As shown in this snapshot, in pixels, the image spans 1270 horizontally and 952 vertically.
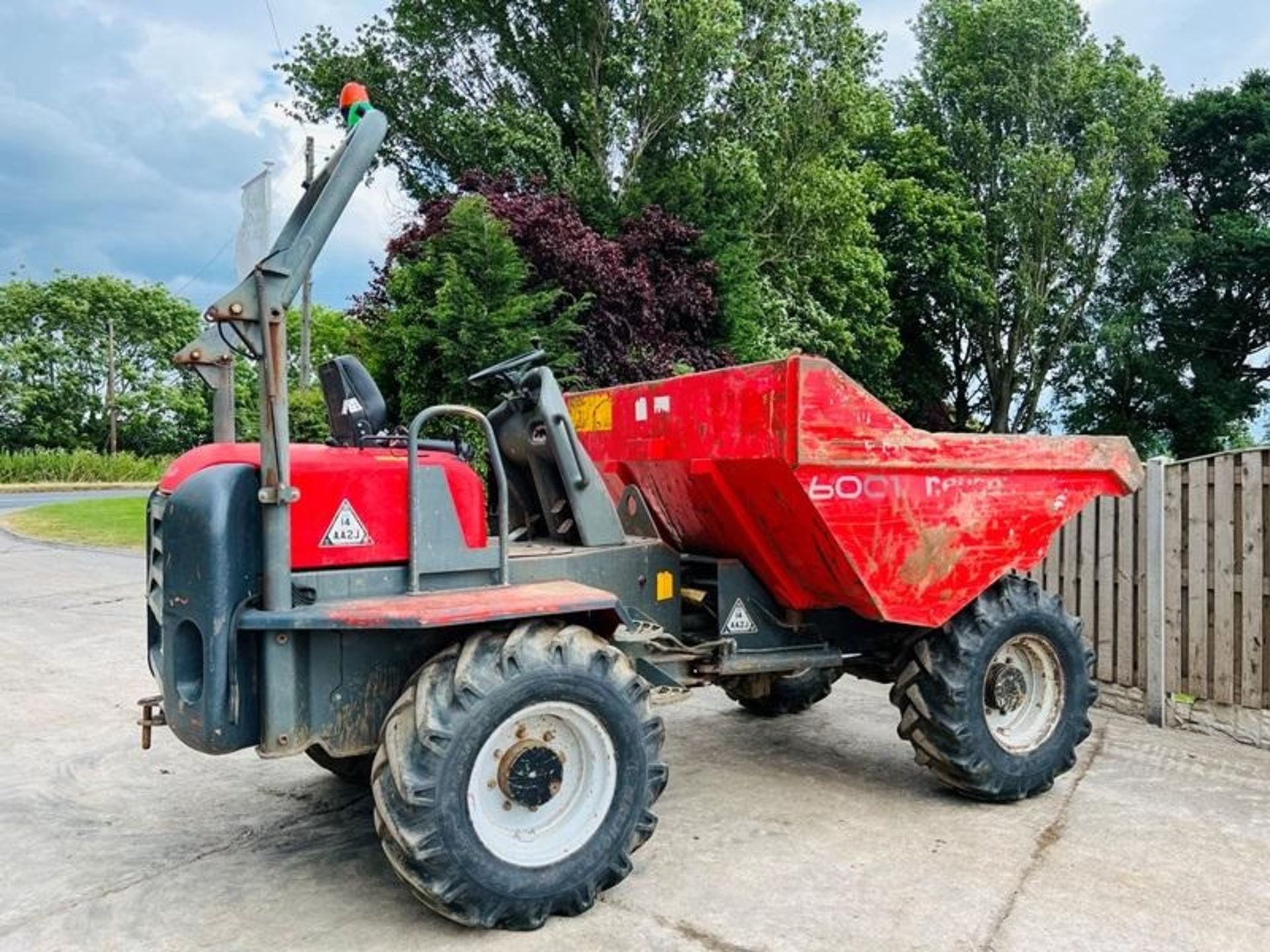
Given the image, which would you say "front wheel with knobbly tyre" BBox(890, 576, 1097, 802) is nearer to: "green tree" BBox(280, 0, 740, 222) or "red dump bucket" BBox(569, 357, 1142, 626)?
"red dump bucket" BBox(569, 357, 1142, 626)

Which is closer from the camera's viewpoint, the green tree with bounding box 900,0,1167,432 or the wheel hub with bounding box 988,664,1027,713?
the wheel hub with bounding box 988,664,1027,713

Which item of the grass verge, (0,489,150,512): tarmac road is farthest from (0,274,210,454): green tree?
the grass verge

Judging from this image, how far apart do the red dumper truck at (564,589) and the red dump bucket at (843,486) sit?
1 centimetres

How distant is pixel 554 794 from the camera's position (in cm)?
358

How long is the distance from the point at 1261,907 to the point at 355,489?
11.7ft

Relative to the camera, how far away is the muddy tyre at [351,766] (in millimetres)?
4672

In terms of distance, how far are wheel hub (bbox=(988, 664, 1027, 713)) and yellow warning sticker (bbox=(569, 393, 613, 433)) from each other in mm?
2242

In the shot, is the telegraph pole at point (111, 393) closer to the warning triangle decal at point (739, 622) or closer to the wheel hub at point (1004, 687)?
the warning triangle decal at point (739, 622)

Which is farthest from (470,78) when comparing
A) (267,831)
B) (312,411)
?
(267,831)

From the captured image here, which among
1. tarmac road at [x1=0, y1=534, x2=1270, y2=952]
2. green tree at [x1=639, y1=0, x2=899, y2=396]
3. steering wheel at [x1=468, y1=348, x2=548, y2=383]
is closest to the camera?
tarmac road at [x1=0, y1=534, x2=1270, y2=952]

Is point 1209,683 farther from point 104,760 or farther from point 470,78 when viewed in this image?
point 470,78

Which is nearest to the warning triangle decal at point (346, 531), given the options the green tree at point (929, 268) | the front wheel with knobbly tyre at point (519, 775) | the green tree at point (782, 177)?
the front wheel with knobbly tyre at point (519, 775)

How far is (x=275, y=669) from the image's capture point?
3.39 m

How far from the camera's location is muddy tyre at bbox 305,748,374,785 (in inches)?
184
